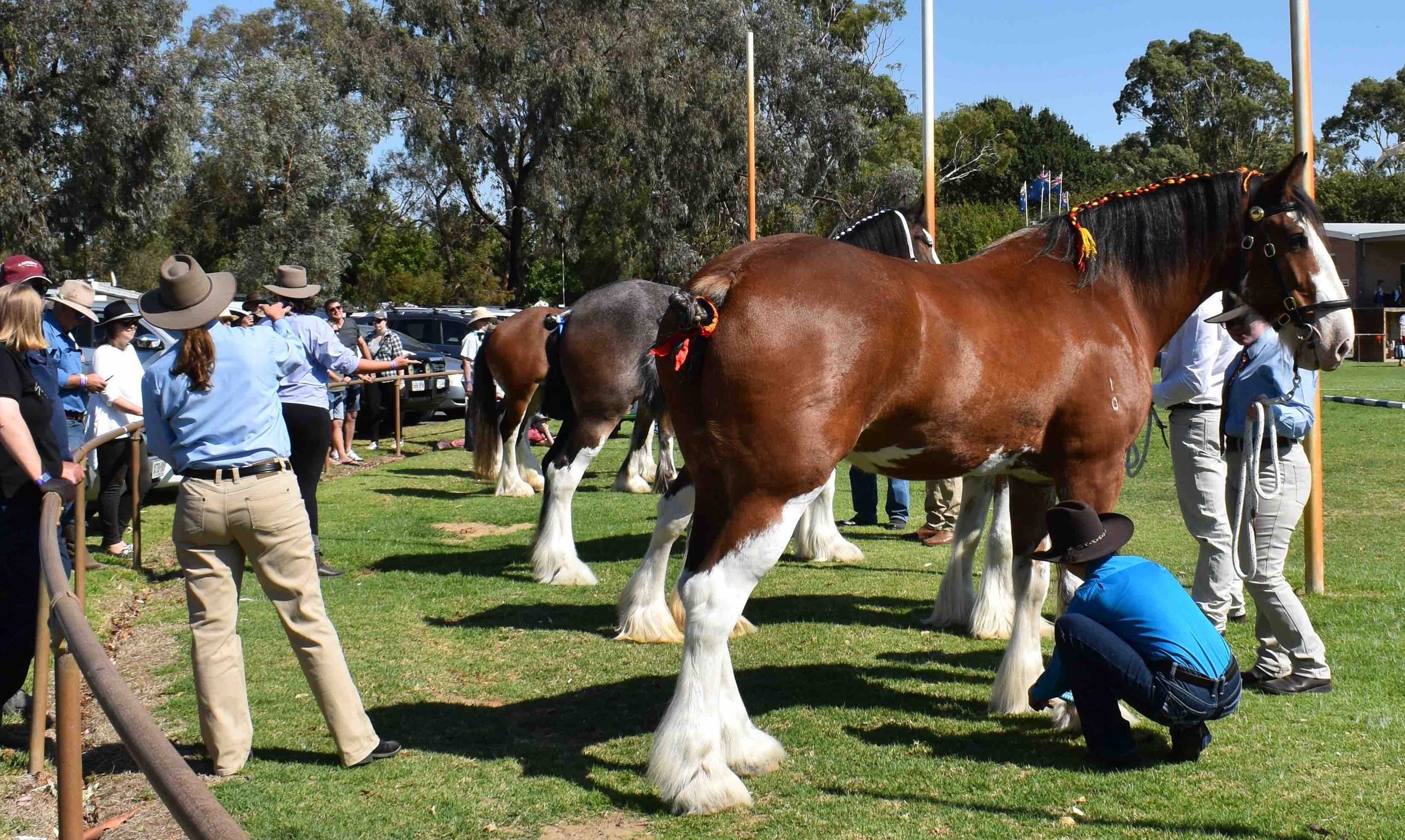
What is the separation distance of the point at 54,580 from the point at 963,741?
3.67 meters

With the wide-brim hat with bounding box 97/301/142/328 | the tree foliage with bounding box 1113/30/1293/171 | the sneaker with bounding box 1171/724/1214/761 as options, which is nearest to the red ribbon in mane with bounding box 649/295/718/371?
the sneaker with bounding box 1171/724/1214/761

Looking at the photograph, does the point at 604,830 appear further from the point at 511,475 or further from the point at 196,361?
the point at 511,475

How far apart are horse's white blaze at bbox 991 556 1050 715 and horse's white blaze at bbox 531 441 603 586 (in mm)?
3903

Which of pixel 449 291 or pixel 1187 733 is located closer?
pixel 1187 733

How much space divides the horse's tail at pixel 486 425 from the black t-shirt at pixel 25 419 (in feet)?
27.3

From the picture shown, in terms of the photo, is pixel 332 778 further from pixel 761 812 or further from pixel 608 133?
pixel 608 133

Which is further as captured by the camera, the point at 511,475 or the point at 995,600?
the point at 511,475

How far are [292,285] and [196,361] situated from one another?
4.45 metres

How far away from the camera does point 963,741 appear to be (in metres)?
5.16

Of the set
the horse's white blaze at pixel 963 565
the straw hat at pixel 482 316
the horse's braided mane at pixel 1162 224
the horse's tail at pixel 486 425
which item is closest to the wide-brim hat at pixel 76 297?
the horse's white blaze at pixel 963 565

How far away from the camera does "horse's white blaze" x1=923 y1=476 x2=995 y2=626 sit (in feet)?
23.8

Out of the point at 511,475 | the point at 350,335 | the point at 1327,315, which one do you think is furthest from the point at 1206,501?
the point at 350,335

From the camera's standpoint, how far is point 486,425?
14.1 m

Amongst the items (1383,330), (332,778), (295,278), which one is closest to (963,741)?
(332,778)
